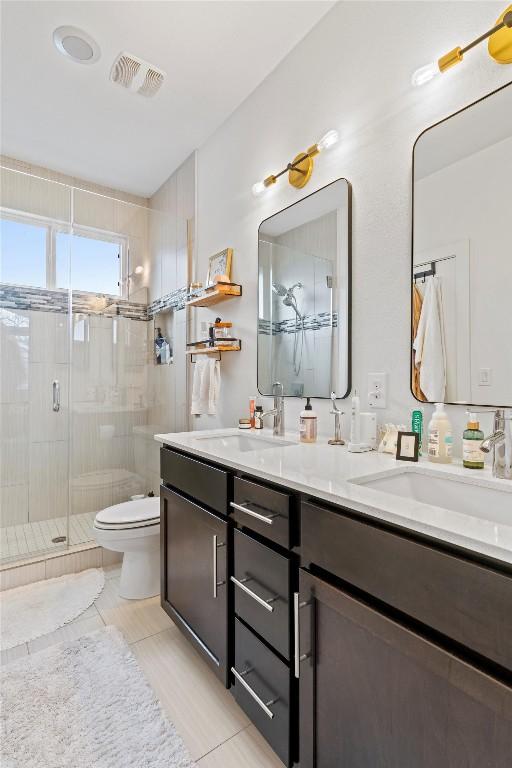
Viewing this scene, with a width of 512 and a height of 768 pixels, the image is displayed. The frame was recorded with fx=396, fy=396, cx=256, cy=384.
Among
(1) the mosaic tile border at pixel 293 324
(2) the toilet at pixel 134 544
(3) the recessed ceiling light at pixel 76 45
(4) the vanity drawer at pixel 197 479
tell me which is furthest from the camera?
(2) the toilet at pixel 134 544

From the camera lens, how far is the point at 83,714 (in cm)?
135

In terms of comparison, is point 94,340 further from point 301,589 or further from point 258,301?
point 301,589

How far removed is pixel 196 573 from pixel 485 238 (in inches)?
57.8

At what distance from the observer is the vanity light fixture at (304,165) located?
1.60m

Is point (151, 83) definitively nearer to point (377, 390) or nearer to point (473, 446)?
point (377, 390)

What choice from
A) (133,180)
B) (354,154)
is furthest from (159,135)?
(354,154)

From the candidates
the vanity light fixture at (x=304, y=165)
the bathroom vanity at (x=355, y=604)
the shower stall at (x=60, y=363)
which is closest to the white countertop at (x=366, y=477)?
the bathroom vanity at (x=355, y=604)

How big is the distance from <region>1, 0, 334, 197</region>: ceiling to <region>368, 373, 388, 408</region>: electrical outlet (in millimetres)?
1535

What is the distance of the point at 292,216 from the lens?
184cm

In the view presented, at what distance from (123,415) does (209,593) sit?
5.71ft

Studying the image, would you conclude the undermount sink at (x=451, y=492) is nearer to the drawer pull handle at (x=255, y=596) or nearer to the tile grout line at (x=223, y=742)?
the drawer pull handle at (x=255, y=596)

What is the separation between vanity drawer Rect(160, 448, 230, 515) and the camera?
132cm

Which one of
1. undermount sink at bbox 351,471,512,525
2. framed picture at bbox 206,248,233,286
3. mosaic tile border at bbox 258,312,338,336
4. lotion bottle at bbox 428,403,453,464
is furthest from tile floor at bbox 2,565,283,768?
framed picture at bbox 206,248,233,286

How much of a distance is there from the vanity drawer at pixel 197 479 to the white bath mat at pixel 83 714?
72 centimetres
